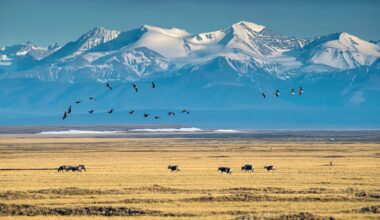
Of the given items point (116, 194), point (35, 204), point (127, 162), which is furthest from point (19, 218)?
point (127, 162)

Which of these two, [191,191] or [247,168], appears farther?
[247,168]

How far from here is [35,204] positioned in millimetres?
44250

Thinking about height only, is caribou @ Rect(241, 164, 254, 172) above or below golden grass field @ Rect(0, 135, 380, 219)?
above

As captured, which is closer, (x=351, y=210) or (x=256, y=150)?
(x=351, y=210)

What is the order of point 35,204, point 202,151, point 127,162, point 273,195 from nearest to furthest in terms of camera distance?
point 35,204, point 273,195, point 127,162, point 202,151

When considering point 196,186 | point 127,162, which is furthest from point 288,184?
point 127,162

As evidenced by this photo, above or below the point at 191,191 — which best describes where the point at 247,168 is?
above

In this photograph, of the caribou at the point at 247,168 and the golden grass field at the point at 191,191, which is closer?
the golden grass field at the point at 191,191

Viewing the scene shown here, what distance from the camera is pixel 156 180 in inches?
2183

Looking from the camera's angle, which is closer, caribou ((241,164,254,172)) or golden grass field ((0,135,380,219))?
golden grass field ((0,135,380,219))

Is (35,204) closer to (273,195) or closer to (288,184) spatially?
(273,195)

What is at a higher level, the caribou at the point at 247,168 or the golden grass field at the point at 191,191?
the caribou at the point at 247,168

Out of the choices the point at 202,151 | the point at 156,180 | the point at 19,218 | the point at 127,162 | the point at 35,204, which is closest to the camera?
the point at 19,218

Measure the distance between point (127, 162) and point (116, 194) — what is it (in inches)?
1098
